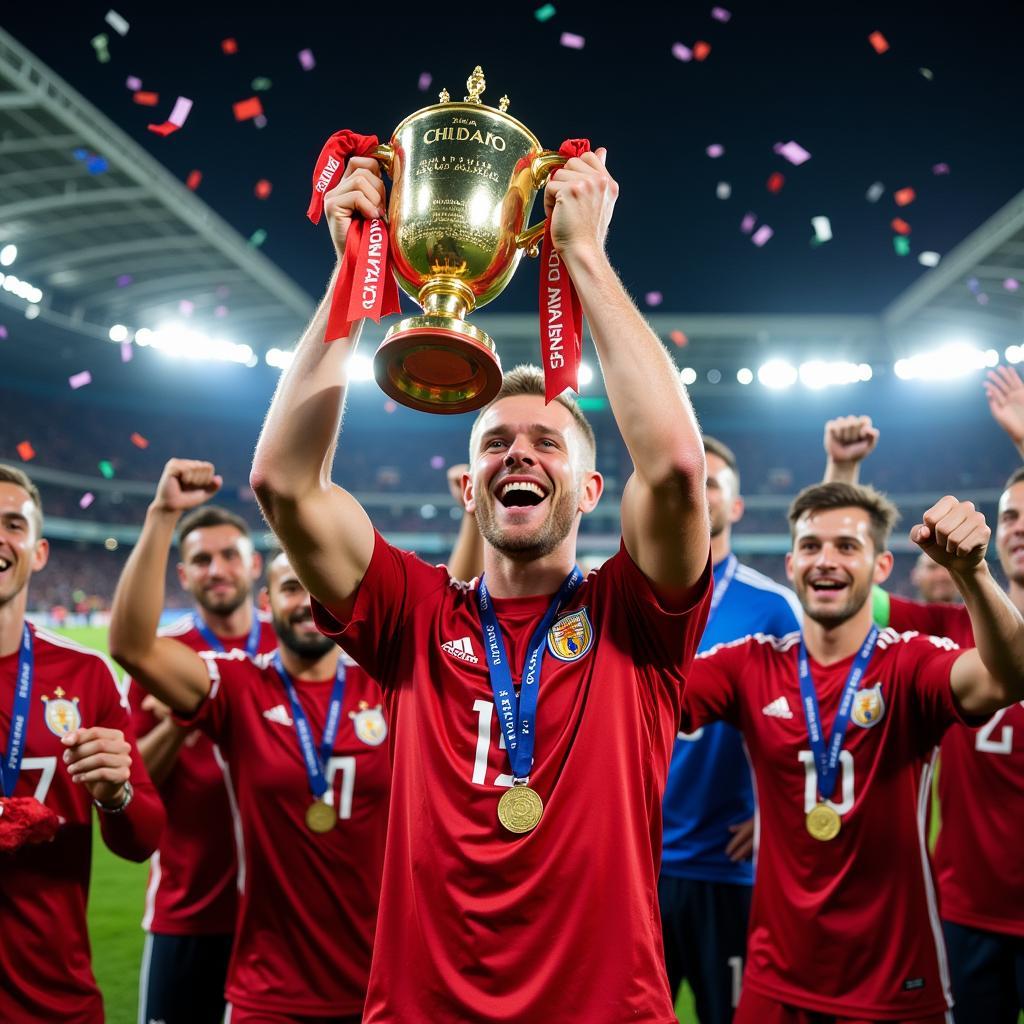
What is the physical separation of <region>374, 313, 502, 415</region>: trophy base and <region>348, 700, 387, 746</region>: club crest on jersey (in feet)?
5.35

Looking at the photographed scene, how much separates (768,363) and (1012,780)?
31.7m

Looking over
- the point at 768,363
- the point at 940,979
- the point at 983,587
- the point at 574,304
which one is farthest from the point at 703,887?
the point at 768,363

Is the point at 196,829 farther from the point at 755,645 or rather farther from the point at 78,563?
the point at 78,563

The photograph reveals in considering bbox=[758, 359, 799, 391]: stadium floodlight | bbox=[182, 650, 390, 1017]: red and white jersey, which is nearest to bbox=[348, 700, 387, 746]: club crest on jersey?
bbox=[182, 650, 390, 1017]: red and white jersey

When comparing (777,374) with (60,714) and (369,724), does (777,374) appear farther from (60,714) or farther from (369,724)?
(60,714)

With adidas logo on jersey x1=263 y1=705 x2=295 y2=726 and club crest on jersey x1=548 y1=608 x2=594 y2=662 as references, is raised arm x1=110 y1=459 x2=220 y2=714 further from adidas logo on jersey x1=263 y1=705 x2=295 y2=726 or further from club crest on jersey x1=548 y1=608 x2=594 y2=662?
club crest on jersey x1=548 y1=608 x2=594 y2=662

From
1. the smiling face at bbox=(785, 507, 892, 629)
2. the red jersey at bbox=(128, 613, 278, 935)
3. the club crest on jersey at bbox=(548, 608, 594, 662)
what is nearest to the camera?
the club crest on jersey at bbox=(548, 608, 594, 662)

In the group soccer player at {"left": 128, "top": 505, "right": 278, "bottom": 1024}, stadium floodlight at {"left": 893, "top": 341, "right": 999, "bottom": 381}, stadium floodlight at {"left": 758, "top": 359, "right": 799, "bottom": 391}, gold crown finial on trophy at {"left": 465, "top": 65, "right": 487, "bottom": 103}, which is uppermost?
stadium floodlight at {"left": 758, "top": 359, "right": 799, "bottom": 391}

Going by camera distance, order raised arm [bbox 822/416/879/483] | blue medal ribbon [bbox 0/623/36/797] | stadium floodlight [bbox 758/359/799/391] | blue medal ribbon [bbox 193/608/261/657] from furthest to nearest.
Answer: stadium floodlight [bbox 758/359/799/391]
blue medal ribbon [bbox 193/608/261/657]
raised arm [bbox 822/416/879/483]
blue medal ribbon [bbox 0/623/36/797]

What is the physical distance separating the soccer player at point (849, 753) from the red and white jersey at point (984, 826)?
0.72 metres

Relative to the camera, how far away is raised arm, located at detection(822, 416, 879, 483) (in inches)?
141

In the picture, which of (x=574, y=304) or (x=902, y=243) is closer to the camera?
(x=574, y=304)

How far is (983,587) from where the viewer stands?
2.25 m

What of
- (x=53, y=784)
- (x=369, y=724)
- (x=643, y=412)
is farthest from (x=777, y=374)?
(x=643, y=412)
